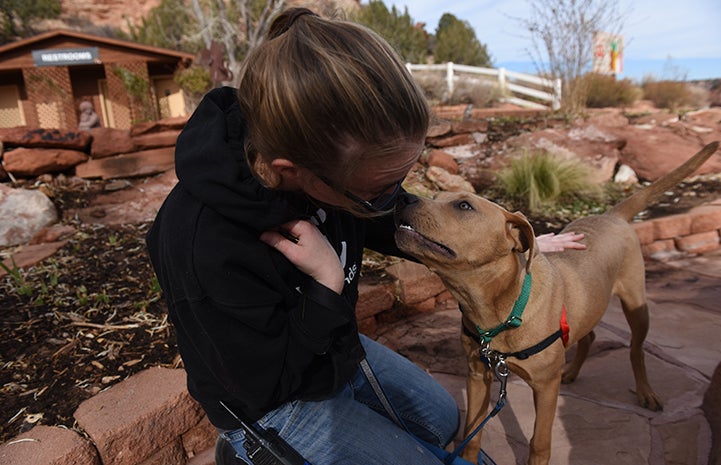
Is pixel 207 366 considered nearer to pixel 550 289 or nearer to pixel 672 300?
pixel 550 289

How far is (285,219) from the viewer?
151cm

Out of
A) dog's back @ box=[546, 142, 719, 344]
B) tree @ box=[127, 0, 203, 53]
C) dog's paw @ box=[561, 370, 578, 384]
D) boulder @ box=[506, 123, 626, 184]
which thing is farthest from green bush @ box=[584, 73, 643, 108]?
tree @ box=[127, 0, 203, 53]

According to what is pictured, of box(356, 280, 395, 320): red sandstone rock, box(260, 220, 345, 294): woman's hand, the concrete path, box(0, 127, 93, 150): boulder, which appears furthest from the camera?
box(0, 127, 93, 150): boulder

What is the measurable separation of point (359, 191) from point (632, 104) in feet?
61.8

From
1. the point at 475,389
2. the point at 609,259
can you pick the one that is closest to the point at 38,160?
the point at 475,389

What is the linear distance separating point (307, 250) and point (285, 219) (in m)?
0.13

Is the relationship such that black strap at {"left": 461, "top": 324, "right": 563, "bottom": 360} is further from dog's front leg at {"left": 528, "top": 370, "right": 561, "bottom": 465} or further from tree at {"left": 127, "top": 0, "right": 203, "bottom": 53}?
tree at {"left": 127, "top": 0, "right": 203, "bottom": 53}

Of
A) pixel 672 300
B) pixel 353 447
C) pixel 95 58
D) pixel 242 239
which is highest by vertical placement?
pixel 95 58

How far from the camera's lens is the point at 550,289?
2.20 m

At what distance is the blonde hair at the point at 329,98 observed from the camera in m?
1.28

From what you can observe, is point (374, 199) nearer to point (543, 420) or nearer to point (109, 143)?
point (543, 420)

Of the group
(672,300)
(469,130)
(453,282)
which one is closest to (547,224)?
(672,300)

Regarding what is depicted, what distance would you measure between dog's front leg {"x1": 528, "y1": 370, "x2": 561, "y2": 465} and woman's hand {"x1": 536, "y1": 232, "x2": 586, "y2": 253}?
757mm

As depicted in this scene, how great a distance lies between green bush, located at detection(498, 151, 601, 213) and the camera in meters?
6.30
